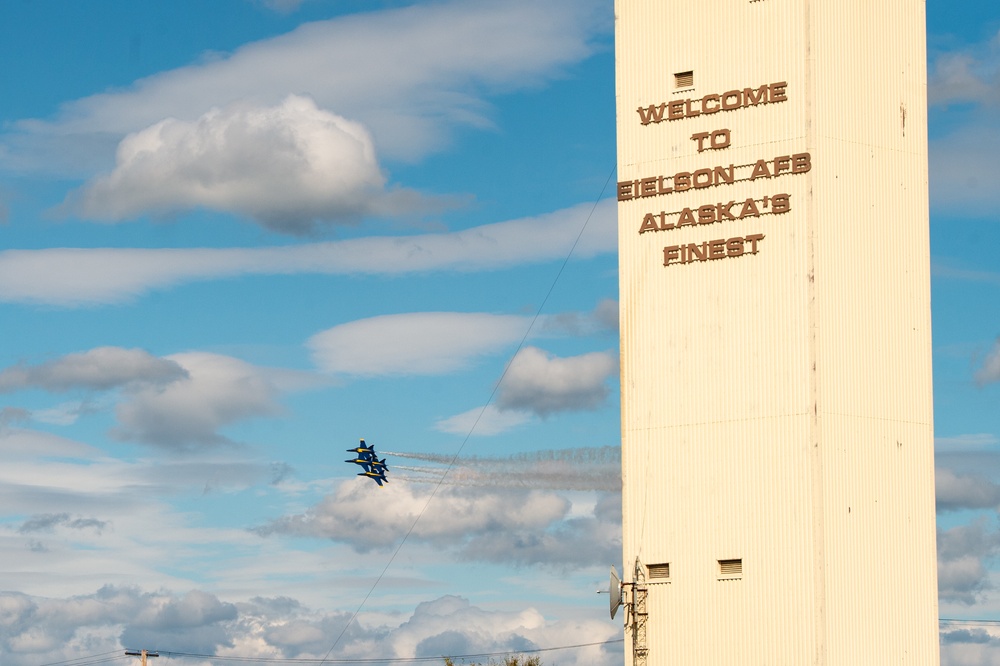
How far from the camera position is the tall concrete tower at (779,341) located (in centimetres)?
9556

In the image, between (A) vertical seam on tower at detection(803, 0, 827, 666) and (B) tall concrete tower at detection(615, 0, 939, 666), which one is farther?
(B) tall concrete tower at detection(615, 0, 939, 666)

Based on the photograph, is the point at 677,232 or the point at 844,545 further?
the point at 677,232

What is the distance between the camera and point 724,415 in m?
98.2

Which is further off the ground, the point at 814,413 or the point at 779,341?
the point at 779,341

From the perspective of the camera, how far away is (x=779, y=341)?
9712 cm

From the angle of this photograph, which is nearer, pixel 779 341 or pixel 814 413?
pixel 814 413

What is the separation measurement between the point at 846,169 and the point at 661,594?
83.3 feet

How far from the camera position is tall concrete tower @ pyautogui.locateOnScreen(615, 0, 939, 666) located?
3762 inches

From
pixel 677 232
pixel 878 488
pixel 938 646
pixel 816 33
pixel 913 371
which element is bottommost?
pixel 938 646

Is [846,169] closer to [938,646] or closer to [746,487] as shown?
[746,487]

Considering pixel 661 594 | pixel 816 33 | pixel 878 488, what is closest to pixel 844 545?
pixel 878 488

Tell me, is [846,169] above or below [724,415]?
above

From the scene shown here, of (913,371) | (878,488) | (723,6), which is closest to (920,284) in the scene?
(913,371)

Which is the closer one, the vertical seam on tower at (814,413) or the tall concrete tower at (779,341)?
the vertical seam on tower at (814,413)
